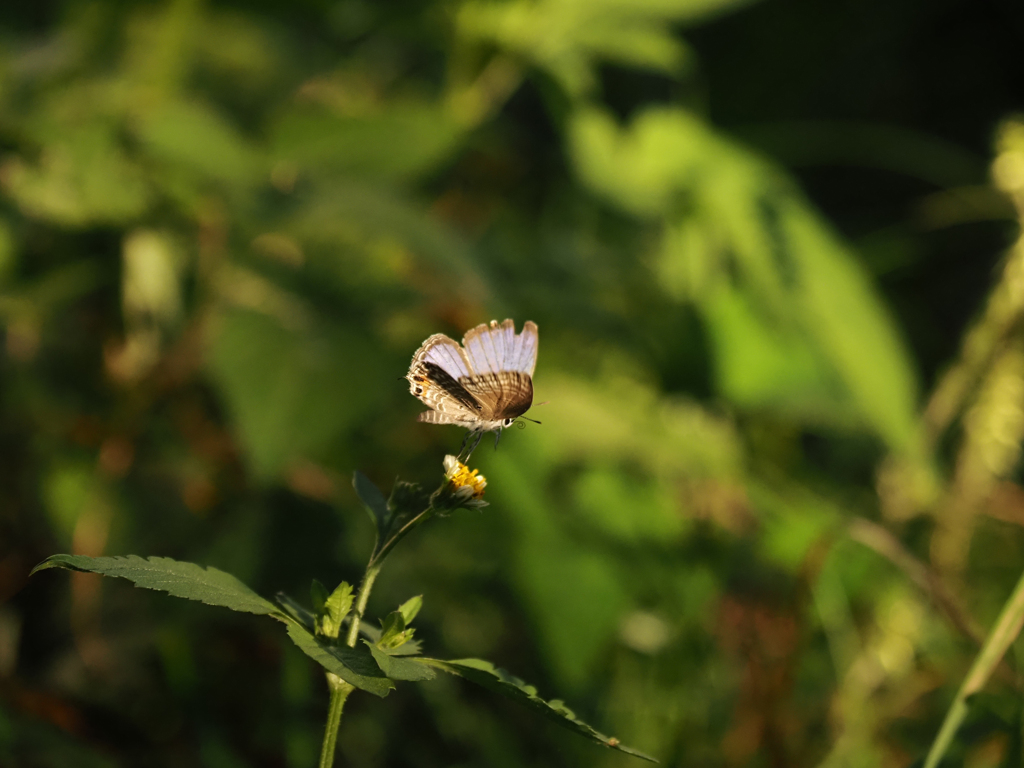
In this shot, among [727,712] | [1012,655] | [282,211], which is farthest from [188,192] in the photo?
[1012,655]

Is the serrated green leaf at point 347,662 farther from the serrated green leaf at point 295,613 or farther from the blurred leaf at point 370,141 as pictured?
the blurred leaf at point 370,141

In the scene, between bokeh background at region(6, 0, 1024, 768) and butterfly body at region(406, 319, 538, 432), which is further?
bokeh background at region(6, 0, 1024, 768)

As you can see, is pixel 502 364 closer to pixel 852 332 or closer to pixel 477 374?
Answer: pixel 477 374

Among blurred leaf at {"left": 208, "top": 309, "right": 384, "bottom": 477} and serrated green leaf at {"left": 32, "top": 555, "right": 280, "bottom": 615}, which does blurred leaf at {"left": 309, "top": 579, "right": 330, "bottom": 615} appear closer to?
serrated green leaf at {"left": 32, "top": 555, "right": 280, "bottom": 615}

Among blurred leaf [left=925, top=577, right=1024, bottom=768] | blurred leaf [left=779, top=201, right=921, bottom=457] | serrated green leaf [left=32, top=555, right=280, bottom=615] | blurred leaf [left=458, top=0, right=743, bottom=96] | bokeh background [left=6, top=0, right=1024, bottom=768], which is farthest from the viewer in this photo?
blurred leaf [left=458, top=0, right=743, bottom=96]

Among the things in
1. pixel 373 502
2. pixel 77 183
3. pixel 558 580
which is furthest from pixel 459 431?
pixel 373 502

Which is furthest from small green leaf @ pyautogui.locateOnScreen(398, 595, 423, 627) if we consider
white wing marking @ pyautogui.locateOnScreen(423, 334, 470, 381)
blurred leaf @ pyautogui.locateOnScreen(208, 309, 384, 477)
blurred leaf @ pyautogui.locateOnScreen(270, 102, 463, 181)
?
blurred leaf @ pyautogui.locateOnScreen(270, 102, 463, 181)

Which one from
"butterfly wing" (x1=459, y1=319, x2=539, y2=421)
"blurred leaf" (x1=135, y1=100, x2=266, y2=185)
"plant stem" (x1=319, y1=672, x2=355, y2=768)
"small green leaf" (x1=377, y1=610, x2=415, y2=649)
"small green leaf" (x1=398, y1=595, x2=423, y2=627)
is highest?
"blurred leaf" (x1=135, y1=100, x2=266, y2=185)

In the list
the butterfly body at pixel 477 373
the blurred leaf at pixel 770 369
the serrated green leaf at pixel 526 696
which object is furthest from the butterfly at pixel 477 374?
the blurred leaf at pixel 770 369

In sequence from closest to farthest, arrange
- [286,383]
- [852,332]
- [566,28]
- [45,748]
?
[45,748] < [286,383] < [852,332] < [566,28]
